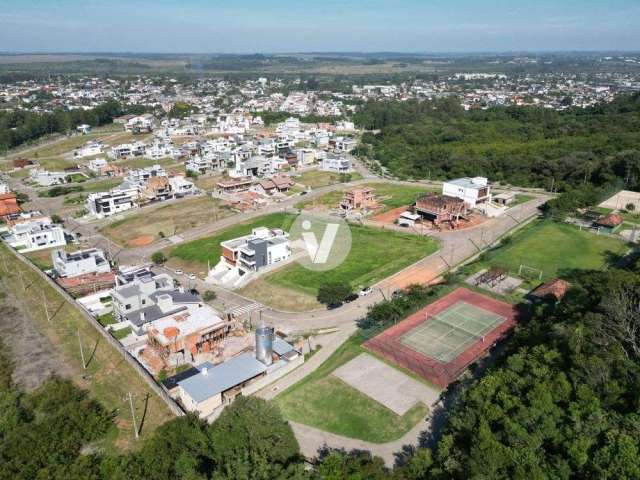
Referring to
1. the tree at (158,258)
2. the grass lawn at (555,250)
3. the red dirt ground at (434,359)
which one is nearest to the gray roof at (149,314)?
the tree at (158,258)

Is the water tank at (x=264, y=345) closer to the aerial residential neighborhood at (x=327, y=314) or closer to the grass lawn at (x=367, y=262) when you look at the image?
the aerial residential neighborhood at (x=327, y=314)

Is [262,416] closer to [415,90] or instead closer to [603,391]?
[603,391]

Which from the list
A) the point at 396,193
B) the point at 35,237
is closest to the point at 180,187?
the point at 35,237

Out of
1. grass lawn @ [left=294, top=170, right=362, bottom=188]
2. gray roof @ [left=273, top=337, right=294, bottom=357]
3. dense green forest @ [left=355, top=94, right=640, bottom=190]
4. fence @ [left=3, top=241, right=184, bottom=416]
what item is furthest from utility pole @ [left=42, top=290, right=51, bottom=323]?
dense green forest @ [left=355, top=94, right=640, bottom=190]

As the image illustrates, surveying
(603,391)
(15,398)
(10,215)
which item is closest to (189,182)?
(10,215)

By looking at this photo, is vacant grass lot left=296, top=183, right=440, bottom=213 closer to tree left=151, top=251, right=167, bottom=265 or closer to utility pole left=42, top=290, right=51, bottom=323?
tree left=151, top=251, right=167, bottom=265

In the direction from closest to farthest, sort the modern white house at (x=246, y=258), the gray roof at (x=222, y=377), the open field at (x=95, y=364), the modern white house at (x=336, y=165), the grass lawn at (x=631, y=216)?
1. the open field at (x=95, y=364)
2. the gray roof at (x=222, y=377)
3. the modern white house at (x=246, y=258)
4. the grass lawn at (x=631, y=216)
5. the modern white house at (x=336, y=165)
